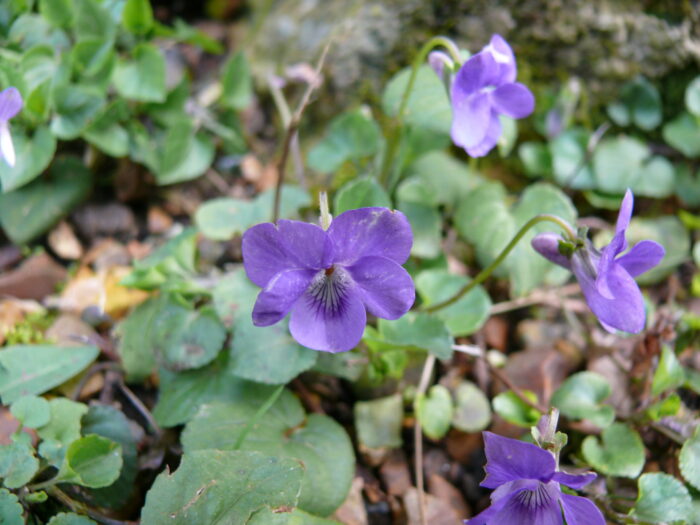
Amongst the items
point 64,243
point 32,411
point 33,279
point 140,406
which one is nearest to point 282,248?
point 32,411

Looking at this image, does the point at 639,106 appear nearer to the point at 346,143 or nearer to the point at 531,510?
the point at 346,143

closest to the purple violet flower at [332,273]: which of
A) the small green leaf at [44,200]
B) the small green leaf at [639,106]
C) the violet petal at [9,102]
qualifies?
the violet petal at [9,102]

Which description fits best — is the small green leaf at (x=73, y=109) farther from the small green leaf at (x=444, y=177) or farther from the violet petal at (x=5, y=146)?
the small green leaf at (x=444, y=177)

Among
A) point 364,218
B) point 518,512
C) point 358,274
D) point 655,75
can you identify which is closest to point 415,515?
point 518,512

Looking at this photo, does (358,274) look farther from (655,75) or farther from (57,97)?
(655,75)

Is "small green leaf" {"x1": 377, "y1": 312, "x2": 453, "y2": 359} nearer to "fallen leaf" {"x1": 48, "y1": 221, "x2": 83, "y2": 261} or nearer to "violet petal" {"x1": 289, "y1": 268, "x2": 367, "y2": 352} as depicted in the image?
"violet petal" {"x1": 289, "y1": 268, "x2": 367, "y2": 352}

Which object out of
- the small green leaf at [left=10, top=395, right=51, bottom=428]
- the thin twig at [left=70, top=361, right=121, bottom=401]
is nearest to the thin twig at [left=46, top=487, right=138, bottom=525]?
the small green leaf at [left=10, top=395, right=51, bottom=428]
